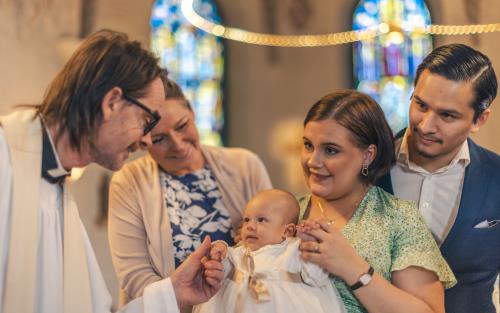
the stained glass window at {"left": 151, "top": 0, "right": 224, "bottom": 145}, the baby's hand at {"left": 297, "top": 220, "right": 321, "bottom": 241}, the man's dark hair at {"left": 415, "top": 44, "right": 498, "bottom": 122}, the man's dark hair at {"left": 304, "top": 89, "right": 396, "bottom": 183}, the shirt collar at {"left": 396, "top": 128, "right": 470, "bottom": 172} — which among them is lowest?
the stained glass window at {"left": 151, "top": 0, "right": 224, "bottom": 145}

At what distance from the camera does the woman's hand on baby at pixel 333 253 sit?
7.75ft

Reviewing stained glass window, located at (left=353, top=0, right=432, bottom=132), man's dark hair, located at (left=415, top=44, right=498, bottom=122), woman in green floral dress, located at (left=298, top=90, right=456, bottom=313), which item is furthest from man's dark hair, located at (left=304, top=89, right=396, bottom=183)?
stained glass window, located at (left=353, top=0, right=432, bottom=132)

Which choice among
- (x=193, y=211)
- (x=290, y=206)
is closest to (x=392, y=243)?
A: (x=290, y=206)

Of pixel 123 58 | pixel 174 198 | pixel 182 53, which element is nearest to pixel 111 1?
pixel 182 53

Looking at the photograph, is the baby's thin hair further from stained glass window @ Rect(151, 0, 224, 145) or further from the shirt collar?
stained glass window @ Rect(151, 0, 224, 145)

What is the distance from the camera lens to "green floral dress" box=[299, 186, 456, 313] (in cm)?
244

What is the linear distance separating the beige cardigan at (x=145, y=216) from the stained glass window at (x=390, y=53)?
5.28 m

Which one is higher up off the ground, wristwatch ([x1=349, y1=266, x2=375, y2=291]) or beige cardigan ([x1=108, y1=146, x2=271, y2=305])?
wristwatch ([x1=349, y1=266, x2=375, y2=291])

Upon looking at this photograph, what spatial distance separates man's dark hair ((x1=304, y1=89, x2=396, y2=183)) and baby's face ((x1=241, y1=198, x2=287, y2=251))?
32 centimetres

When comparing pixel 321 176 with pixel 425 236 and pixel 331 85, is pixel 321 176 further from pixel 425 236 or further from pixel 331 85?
pixel 331 85

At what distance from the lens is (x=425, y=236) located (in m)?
2.50

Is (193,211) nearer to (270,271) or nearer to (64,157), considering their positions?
(270,271)

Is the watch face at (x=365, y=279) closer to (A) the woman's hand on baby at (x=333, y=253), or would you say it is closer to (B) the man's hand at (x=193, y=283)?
(A) the woman's hand on baby at (x=333, y=253)

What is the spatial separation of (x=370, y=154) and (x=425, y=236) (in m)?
0.33
